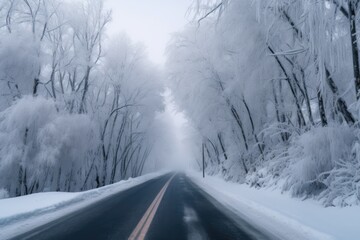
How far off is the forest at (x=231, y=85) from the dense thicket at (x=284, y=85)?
4 cm

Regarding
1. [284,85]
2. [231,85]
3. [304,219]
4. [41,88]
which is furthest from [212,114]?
[304,219]

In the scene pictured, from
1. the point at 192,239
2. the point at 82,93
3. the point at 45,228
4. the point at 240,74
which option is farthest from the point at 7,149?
the point at 192,239

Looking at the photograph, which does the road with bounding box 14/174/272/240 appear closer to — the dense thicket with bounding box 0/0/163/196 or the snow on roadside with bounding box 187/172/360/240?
the snow on roadside with bounding box 187/172/360/240

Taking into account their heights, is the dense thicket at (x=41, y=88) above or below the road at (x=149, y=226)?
above

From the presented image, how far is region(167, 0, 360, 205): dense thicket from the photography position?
6.95 metres

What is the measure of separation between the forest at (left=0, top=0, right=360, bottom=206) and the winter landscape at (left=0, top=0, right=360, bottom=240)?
0.22ft

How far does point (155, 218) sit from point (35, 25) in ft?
53.9

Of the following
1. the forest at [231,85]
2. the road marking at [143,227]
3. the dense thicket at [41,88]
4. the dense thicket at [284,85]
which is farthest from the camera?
the dense thicket at [41,88]

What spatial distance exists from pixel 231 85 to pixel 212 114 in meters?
5.48

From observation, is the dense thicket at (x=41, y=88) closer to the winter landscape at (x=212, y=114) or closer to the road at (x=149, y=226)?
the winter landscape at (x=212, y=114)

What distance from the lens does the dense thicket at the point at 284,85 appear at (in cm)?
695

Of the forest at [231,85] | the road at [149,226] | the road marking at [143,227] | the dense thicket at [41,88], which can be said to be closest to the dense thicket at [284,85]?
the forest at [231,85]

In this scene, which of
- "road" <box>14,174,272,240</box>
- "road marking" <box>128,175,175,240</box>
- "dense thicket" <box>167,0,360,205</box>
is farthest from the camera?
"dense thicket" <box>167,0,360,205</box>

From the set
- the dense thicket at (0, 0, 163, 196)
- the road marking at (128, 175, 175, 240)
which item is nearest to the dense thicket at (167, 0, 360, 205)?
the road marking at (128, 175, 175, 240)
